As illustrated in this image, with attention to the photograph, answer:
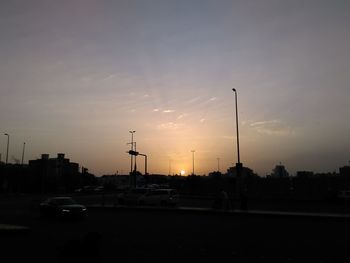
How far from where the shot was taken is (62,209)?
1122 inches

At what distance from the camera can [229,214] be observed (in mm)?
32219

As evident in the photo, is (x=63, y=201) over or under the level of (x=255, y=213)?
over

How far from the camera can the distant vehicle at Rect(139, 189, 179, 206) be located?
44719mm

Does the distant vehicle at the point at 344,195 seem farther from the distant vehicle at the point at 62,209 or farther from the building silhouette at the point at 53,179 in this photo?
the building silhouette at the point at 53,179

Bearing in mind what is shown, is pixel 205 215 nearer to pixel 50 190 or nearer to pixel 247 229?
pixel 247 229

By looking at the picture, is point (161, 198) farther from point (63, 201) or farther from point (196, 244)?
point (196, 244)

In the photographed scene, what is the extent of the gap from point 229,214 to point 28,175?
85796mm

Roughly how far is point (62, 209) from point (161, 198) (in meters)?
17.6

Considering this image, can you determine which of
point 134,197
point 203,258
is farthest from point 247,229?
point 134,197

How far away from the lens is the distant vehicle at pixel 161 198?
1761 inches

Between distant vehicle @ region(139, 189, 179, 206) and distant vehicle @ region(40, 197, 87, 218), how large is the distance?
15591 mm

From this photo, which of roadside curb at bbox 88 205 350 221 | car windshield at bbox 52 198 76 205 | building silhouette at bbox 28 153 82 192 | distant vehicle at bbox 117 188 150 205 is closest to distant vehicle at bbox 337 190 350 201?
distant vehicle at bbox 117 188 150 205

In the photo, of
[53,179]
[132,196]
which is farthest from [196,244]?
[53,179]

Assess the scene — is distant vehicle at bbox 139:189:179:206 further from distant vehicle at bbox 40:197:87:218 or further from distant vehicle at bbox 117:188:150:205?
distant vehicle at bbox 40:197:87:218
